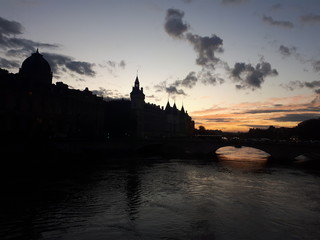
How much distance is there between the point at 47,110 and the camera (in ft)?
250

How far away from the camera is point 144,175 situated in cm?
4331

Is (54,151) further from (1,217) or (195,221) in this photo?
(195,221)

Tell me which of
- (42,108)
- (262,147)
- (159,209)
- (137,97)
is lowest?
(159,209)

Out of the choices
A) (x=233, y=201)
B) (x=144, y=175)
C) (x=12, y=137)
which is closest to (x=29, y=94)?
(x=12, y=137)

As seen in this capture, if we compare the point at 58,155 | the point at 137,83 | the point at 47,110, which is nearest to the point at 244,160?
the point at 58,155

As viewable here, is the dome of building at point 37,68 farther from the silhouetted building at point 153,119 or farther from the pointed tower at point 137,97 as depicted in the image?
the pointed tower at point 137,97

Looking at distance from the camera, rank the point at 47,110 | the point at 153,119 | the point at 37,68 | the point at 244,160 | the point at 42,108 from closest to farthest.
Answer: the point at 42,108, the point at 244,160, the point at 47,110, the point at 37,68, the point at 153,119

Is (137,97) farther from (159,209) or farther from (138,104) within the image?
(159,209)

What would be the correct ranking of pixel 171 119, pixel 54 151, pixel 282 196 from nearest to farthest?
pixel 282 196, pixel 54 151, pixel 171 119

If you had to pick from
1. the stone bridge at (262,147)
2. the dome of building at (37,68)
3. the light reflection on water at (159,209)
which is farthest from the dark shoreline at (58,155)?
the dome of building at (37,68)

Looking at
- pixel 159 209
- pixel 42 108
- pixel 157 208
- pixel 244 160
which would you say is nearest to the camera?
pixel 159 209

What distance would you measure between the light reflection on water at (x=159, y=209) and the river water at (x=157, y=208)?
0.05 metres

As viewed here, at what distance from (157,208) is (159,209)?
34 centimetres

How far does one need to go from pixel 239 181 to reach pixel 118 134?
6657cm
